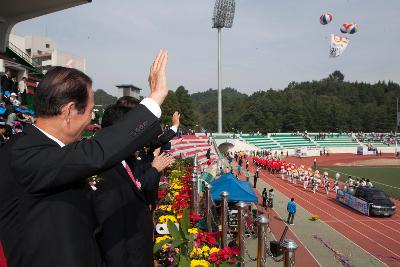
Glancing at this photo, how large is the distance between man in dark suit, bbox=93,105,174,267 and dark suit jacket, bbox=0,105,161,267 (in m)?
0.79

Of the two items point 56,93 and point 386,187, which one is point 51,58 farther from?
point 56,93

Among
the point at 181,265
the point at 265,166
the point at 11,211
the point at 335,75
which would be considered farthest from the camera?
the point at 335,75

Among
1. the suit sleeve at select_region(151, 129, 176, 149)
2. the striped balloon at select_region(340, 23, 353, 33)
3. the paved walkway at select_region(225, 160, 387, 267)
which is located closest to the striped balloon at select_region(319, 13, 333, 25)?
the striped balloon at select_region(340, 23, 353, 33)

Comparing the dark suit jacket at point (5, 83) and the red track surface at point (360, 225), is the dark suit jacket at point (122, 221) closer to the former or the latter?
the red track surface at point (360, 225)

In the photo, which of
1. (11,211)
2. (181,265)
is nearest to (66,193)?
(11,211)

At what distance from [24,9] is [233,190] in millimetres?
9428

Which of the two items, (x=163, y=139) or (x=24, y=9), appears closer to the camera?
(x=163, y=139)

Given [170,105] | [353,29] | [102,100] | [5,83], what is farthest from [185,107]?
[5,83]

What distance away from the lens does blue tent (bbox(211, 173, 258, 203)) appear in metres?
12.3

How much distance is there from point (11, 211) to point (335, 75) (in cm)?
Answer: 19994

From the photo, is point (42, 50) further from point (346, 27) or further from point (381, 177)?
point (381, 177)

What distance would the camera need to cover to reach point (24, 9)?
11.8 meters

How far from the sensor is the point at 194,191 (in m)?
6.69

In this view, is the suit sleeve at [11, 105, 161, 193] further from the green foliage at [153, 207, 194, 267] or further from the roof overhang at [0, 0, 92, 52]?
the roof overhang at [0, 0, 92, 52]
